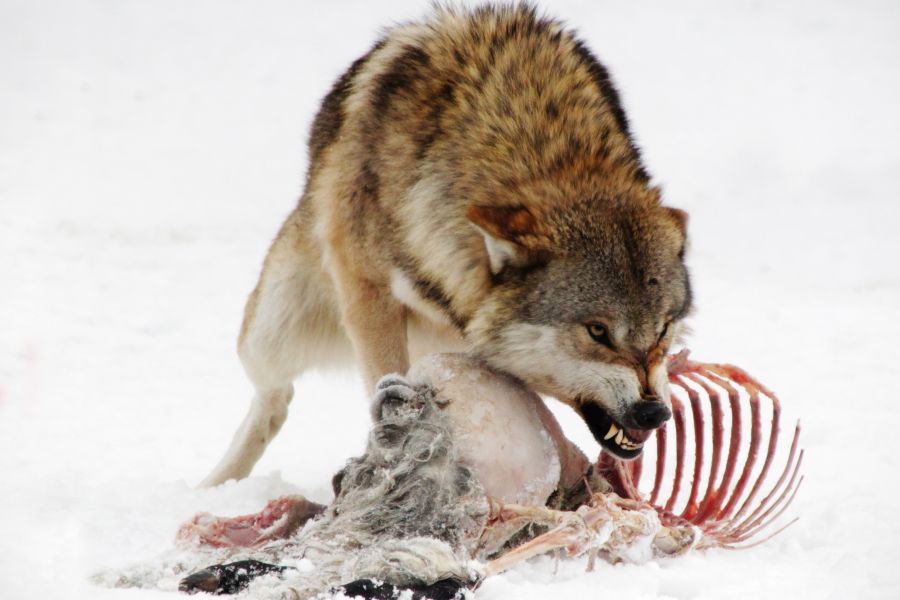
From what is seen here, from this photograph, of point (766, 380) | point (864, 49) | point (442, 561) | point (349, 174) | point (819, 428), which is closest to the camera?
point (442, 561)

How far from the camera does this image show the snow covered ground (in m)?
3.13

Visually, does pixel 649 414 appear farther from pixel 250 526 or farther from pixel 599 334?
pixel 250 526

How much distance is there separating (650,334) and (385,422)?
80 cm

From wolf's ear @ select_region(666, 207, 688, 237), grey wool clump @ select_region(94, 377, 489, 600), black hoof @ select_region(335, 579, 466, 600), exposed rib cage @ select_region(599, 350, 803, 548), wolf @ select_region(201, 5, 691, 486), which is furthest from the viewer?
wolf's ear @ select_region(666, 207, 688, 237)

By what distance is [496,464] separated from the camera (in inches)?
109

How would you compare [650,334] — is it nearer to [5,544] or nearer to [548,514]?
[548,514]

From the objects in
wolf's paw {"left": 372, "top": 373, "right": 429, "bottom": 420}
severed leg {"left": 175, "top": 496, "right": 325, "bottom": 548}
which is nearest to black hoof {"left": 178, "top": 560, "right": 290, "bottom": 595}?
severed leg {"left": 175, "top": 496, "right": 325, "bottom": 548}

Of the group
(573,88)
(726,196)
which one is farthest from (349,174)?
(726,196)

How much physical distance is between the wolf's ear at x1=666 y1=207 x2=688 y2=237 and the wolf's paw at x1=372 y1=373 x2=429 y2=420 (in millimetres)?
1007

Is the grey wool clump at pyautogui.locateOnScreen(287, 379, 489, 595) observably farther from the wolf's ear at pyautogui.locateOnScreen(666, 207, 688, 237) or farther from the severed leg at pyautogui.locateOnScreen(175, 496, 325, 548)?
the wolf's ear at pyautogui.locateOnScreen(666, 207, 688, 237)

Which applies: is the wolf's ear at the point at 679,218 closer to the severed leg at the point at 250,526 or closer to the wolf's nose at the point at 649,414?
the wolf's nose at the point at 649,414

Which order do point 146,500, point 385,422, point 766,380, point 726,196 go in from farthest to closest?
point 726,196 → point 766,380 → point 146,500 → point 385,422

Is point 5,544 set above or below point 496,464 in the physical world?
below

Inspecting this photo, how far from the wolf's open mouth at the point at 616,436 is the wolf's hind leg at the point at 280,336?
5.48ft
